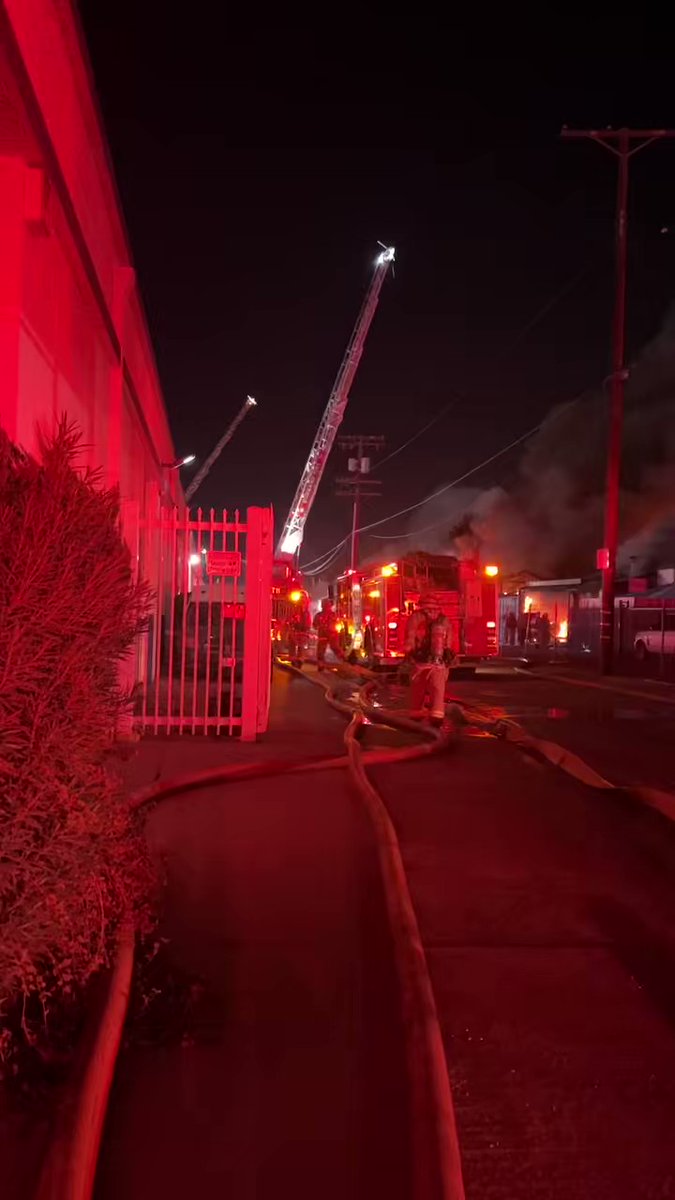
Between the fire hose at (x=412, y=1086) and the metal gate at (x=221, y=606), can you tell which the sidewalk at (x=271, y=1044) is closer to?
the fire hose at (x=412, y=1086)

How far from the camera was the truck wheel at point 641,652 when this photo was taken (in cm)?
3114

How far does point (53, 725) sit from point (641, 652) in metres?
29.7

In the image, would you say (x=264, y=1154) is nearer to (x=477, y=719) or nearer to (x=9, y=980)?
(x=9, y=980)

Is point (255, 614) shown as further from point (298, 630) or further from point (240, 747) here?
point (298, 630)

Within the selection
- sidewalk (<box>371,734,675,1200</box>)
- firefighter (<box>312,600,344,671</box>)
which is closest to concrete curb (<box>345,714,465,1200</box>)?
sidewalk (<box>371,734,675,1200</box>)

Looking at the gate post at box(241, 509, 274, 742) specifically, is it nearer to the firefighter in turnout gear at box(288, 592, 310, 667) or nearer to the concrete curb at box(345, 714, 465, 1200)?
the concrete curb at box(345, 714, 465, 1200)

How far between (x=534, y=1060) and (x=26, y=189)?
6.99 metres

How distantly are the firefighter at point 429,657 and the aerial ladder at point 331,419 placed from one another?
103 feet

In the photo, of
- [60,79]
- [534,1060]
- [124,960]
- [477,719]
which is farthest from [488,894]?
[477,719]

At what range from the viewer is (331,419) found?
1933 inches

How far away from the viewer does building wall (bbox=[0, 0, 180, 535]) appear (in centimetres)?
737

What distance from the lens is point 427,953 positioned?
4.98 m

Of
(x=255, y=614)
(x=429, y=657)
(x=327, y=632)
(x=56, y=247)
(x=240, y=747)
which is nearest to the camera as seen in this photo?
(x=56, y=247)

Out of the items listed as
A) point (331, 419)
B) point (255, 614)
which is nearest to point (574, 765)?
point (255, 614)
